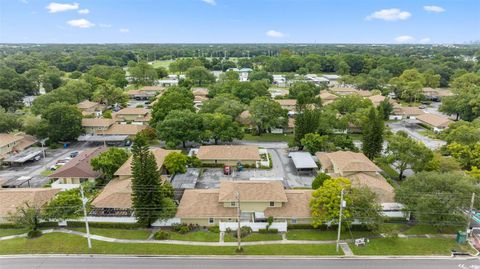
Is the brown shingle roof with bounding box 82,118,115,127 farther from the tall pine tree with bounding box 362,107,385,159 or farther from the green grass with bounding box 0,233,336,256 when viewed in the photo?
the tall pine tree with bounding box 362,107,385,159

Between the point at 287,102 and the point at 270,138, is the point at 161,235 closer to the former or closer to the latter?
the point at 270,138

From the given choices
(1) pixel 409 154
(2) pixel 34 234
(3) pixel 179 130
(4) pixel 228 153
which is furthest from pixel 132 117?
(1) pixel 409 154

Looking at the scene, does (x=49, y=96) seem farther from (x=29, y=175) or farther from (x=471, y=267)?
(x=471, y=267)

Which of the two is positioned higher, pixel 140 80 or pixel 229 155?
pixel 140 80

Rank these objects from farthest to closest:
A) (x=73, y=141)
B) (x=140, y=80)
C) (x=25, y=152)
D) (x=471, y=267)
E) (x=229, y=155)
Result: (x=140, y=80)
(x=73, y=141)
(x=25, y=152)
(x=229, y=155)
(x=471, y=267)

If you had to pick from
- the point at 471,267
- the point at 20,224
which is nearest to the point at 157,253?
the point at 20,224

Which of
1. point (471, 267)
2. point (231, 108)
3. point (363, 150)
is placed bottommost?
point (471, 267)

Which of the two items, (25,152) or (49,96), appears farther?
(49,96)

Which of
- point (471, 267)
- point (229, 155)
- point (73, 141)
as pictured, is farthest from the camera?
point (73, 141)

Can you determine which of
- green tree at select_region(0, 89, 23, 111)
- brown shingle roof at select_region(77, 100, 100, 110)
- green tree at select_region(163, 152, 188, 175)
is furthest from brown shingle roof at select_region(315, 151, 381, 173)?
green tree at select_region(0, 89, 23, 111)
